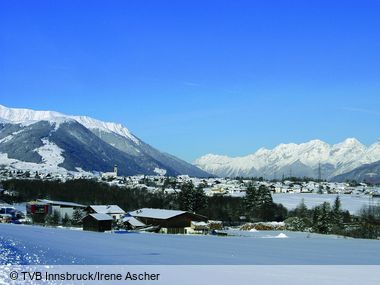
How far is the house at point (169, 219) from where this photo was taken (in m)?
79.4

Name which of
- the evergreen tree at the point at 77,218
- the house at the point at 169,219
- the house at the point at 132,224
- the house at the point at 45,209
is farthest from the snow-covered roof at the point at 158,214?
the house at the point at 45,209

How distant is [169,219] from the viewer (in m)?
80.5

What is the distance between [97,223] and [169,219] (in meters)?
16.4

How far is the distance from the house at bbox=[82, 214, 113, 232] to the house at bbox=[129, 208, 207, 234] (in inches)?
445

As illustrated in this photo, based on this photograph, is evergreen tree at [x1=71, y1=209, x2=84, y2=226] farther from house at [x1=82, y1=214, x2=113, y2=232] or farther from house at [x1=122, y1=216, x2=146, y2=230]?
house at [x1=82, y1=214, x2=113, y2=232]

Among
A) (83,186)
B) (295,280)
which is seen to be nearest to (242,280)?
(295,280)

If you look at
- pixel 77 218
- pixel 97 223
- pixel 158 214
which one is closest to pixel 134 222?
pixel 158 214

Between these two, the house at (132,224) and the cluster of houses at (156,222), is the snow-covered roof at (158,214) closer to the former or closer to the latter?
the cluster of houses at (156,222)

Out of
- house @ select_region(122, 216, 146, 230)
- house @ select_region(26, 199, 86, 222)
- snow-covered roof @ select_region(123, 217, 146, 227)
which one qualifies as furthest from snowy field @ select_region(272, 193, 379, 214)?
house @ select_region(122, 216, 146, 230)

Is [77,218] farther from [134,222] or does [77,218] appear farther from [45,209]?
[134,222]

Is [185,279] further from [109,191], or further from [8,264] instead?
[109,191]

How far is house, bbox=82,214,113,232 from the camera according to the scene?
6674 cm

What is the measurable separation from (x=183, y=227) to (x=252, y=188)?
4847cm

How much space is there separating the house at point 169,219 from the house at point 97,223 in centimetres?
1130
